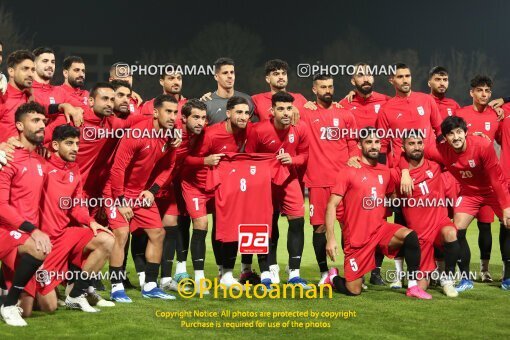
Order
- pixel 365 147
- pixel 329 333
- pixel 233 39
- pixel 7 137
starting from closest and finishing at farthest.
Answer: pixel 329 333, pixel 7 137, pixel 365 147, pixel 233 39

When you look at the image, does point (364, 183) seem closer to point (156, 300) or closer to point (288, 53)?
A: point (156, 300)

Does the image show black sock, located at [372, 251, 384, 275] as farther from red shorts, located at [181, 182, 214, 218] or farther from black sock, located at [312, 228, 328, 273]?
red shorts, located at [181, 182, 214, 218]

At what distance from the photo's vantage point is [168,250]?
8.86 metres

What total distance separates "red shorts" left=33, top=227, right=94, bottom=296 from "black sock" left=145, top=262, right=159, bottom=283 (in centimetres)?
77

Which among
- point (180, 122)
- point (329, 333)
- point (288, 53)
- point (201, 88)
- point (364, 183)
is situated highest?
point (288, 53)

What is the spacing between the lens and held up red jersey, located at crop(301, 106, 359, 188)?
9.29 metres

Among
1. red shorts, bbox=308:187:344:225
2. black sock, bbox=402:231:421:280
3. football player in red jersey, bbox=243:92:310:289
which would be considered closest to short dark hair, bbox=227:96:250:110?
football player in red jersey, bbox=243:92:310:289

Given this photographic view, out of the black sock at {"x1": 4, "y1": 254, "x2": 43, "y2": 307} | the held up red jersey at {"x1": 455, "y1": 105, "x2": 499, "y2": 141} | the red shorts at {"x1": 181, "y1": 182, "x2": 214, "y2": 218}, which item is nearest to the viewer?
the black sock at {"x1": 4, "y1": 254, "x2": 43, "y2": 307}

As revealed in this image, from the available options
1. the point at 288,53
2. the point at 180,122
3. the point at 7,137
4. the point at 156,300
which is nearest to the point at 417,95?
the point at 180,122

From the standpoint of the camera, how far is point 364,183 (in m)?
8.45

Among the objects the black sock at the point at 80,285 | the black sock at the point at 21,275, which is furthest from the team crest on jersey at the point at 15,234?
the black sock at the point at 80,285

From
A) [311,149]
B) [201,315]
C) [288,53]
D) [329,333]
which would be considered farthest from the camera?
[288,53]

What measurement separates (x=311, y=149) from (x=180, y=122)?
5.29 feet

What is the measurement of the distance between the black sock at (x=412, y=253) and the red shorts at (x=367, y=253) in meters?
0.17
